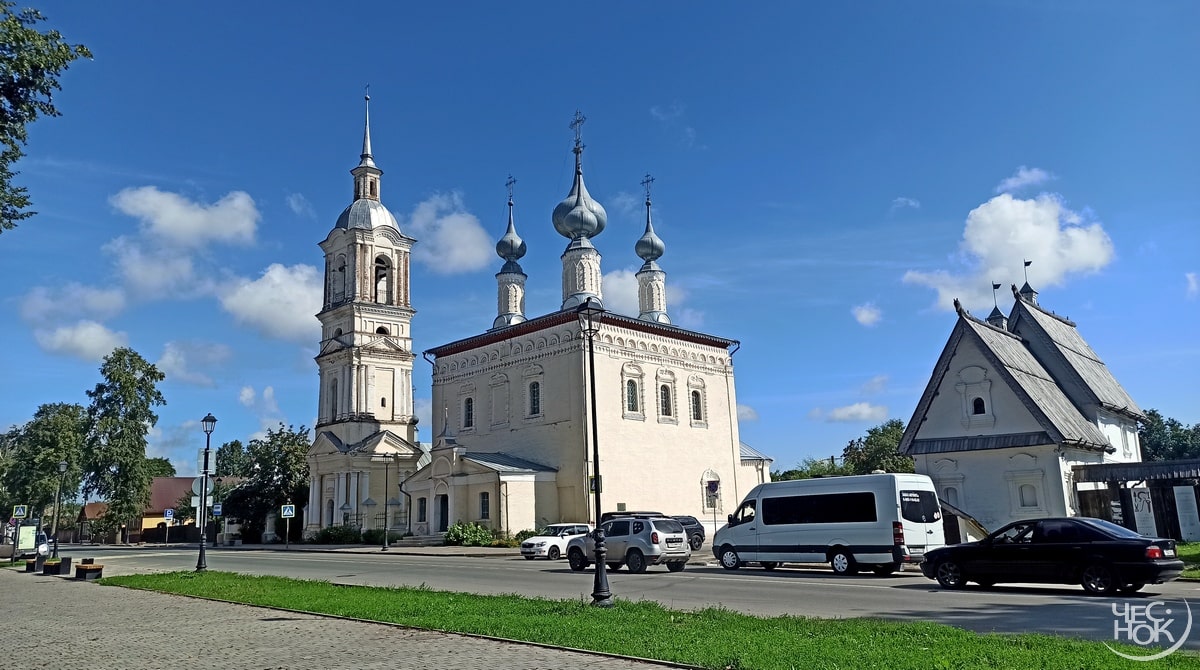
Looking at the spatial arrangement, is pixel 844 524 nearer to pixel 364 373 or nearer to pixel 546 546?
pixel 546 546

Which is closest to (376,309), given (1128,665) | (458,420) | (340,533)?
(458,420)

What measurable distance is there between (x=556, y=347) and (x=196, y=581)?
1016 inches

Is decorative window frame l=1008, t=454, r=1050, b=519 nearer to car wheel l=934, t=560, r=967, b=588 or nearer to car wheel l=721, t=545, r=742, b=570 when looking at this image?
car wheel l=721, t=545, r=742, b=570

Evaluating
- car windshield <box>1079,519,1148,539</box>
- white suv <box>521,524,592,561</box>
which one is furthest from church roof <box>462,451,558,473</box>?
car windshield <box>1079,519,1148,539</box>

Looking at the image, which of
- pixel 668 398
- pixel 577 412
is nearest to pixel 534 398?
pixel 577 412

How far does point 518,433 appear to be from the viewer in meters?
45.6

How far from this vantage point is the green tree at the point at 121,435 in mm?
57406

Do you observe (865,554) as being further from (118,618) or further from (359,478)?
(359,478)

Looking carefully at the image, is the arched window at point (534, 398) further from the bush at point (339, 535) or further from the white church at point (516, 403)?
the bush at point (339, 535)

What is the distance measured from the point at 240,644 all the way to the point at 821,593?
9.77m

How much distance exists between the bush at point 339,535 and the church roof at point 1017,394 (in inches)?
1188

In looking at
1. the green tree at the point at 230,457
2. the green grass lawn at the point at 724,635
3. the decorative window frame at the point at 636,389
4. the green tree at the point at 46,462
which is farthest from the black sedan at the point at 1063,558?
the green tree at the point at 230,457

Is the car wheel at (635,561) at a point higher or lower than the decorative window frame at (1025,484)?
lower

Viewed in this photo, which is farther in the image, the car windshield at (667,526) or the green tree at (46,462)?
the green tree at (46,462)
